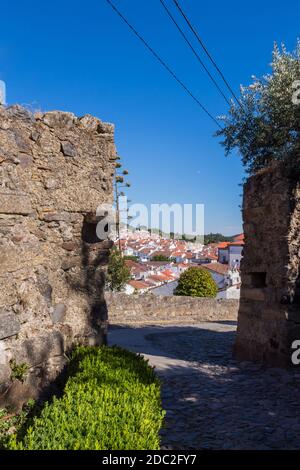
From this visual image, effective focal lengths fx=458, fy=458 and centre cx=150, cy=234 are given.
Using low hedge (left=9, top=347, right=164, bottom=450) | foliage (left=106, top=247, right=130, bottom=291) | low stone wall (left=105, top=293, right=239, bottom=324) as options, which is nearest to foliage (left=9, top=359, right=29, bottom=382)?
low hedge (left=9, top=347, right=164, bottom=450)

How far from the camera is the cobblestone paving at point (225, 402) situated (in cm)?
455

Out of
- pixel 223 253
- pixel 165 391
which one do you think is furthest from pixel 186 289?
pixel 223 253

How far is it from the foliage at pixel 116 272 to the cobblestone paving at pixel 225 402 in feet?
65.1

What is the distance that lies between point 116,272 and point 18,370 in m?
25.0

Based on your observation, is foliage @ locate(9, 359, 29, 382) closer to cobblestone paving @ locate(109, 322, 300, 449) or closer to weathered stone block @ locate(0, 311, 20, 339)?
weathered stone block @ locate(0, 311, 20, 339)

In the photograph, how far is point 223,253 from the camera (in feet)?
222

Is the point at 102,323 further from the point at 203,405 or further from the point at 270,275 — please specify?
the point at 270,275

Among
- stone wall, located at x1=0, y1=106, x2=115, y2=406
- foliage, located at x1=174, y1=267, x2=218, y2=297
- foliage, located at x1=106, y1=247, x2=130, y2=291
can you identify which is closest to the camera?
stone wall, located at x1=0, y1=106, x2=115, y2=406

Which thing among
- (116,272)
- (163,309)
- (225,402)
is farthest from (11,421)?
(116,272)

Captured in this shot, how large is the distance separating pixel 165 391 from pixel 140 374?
201 cm

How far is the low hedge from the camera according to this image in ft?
9.31

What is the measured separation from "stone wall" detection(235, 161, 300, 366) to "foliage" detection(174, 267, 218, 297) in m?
12.4

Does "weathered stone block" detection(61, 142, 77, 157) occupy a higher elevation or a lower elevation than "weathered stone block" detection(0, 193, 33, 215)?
higher

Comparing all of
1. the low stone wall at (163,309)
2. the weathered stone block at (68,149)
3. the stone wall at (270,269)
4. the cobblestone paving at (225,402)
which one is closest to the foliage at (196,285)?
the low stone wall at (163,309)
